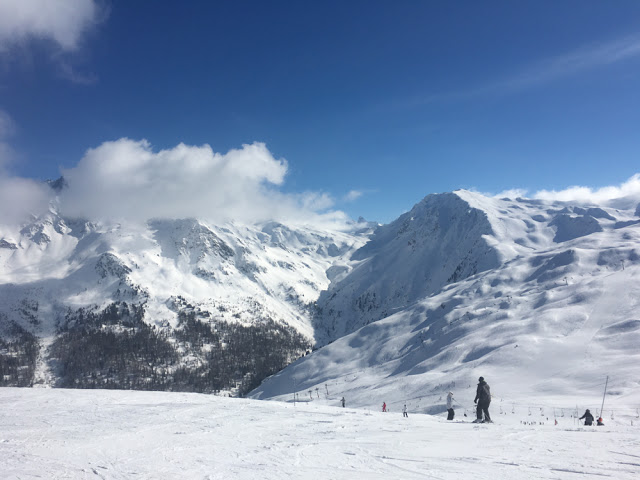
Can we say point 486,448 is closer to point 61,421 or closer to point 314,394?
point 61,421

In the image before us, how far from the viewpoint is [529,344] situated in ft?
215

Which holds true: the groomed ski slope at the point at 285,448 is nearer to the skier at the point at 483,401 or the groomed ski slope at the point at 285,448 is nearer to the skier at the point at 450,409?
the skier at the point at 483,401

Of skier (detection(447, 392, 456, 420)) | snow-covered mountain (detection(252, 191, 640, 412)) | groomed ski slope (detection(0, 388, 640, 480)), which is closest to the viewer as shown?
groomed ski slope (detection(0, 388, 640, 480))

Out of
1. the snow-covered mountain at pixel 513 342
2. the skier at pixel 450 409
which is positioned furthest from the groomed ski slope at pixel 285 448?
the snow-covered mountain at pixel 513 342

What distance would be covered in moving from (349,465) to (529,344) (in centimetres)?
6656

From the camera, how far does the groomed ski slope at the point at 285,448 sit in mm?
8633

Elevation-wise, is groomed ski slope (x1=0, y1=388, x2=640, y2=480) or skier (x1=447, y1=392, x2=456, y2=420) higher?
groomed ski slope (x1=0, y1=388, x2=640, y2=480)

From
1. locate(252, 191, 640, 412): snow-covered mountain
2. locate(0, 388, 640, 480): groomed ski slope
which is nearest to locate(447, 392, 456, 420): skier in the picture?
locate(0, 388, 640, 480): groomed ski slope

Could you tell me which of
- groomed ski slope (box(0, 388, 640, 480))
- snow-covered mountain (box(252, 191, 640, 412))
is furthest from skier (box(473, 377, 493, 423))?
snow-covered mountain (box(252, 191, 640, 412))

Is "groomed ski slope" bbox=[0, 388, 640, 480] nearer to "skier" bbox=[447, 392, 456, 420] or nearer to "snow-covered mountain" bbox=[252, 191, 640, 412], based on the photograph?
"skier" bbox=[447, 392, 456, 420]

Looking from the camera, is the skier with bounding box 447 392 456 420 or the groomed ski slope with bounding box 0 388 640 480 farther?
the skier with bounding box 447 392 456 420

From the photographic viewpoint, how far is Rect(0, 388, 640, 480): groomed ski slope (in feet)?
28.3

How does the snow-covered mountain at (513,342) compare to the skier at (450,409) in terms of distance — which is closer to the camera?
the skier at (450,409)

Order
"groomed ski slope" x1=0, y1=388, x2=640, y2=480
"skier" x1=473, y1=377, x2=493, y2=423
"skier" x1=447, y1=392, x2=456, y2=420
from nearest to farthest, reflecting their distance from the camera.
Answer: "groomed ski slope" x1=0, y1=388, x2=640, y2=480
"skier" x1=473, y1=377, x2=493, y2=423
"skier" x1=447, y1=392, x2=456, y2=420
